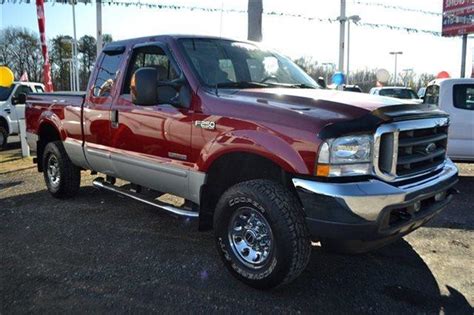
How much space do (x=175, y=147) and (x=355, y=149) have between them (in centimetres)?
167

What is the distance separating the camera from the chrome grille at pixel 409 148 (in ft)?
10.2

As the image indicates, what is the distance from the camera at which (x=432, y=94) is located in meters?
8.19

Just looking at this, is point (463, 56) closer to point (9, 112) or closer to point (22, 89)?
point (22, 89)

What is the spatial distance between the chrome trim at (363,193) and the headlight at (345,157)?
0.09m

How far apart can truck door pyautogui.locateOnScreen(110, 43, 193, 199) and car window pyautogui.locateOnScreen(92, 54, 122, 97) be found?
25 cm

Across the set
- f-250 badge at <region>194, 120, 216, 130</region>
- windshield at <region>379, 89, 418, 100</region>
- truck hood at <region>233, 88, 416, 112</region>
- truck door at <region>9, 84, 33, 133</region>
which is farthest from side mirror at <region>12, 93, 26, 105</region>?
windshield at <region>379, 89, 418, 100</region>

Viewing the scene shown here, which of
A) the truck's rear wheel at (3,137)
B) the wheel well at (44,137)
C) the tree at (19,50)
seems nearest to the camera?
the wheel well at (44,137)

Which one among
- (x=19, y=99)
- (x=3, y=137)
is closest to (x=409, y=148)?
(x=19, y=99)

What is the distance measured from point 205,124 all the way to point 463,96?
19.0ft

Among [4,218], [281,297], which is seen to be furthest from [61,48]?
[281,297]

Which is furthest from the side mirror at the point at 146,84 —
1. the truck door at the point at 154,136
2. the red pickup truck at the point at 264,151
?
the truck door at the point at 154,136

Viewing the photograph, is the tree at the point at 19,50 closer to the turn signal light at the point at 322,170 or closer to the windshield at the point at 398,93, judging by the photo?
the windshield at the point at 398,93

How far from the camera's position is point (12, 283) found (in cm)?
359

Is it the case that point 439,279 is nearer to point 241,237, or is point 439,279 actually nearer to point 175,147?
point 241,237
